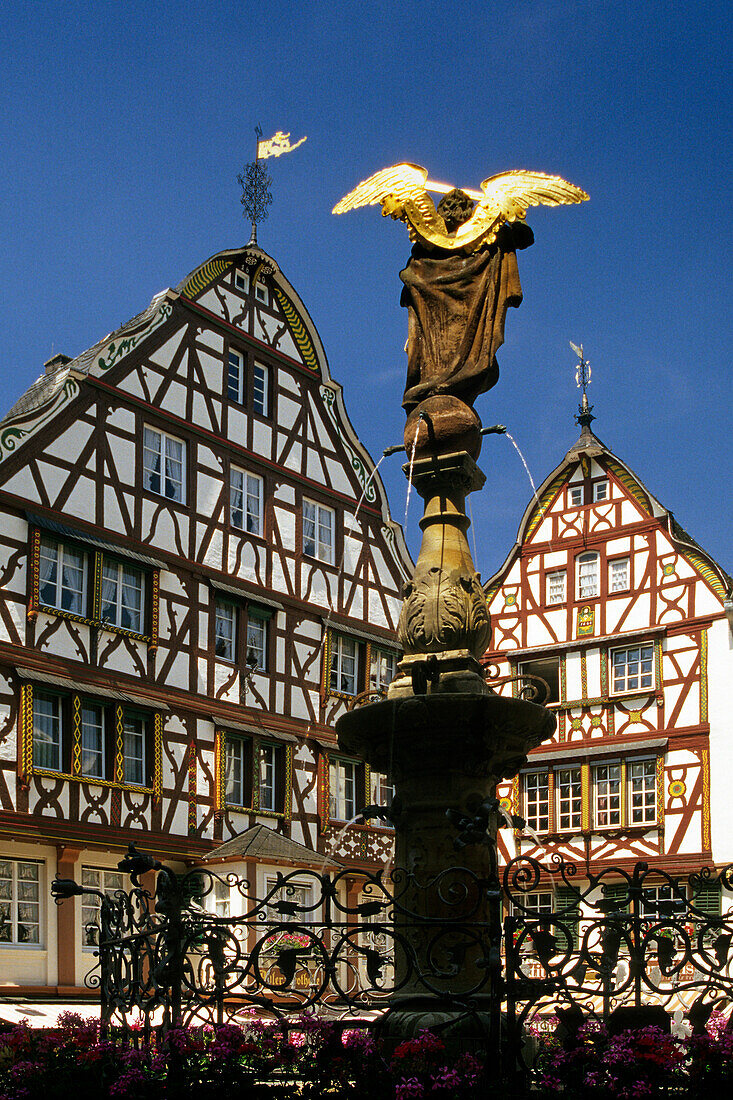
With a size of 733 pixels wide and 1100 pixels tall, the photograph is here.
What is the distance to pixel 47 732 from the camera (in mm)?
19719

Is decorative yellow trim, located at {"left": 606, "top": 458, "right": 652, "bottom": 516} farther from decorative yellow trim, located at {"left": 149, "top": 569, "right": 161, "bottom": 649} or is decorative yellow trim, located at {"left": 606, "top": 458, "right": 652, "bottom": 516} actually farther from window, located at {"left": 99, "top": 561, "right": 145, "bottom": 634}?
window, located at {"left": 99, "top": 561, "right": 145, "bottom": 634}

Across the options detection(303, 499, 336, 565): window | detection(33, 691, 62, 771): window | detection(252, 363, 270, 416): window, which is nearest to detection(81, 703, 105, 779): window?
detection(33, 691, 62, 771): window

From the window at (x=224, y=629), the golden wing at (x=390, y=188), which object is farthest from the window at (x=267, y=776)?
the golden wing at (x=390, y=188)

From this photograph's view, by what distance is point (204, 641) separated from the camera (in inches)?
893

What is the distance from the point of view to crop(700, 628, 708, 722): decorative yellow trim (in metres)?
27.6

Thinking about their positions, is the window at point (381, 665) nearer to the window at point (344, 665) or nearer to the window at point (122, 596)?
the window at point (344, 665)

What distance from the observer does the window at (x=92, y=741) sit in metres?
20.2

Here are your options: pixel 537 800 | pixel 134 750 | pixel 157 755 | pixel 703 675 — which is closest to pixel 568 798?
pixel 537 800

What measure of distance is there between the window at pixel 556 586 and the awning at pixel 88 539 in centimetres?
1173

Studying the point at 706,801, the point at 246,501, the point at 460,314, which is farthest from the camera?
the point at 706,801

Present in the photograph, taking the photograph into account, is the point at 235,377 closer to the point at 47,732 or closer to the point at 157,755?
the point at 157,755

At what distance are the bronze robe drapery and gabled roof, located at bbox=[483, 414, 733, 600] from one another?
19.8m

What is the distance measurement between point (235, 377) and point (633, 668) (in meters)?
10.8

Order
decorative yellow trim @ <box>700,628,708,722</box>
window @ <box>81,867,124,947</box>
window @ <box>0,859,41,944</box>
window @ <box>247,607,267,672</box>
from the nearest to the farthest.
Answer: window @ <box>0,859,41,944</box>, window @ <box>81,867,124,947</box>, window @ <box>247,607,267,672</box>, decorative yellow trim @ <box>700,628,708,722</box>
